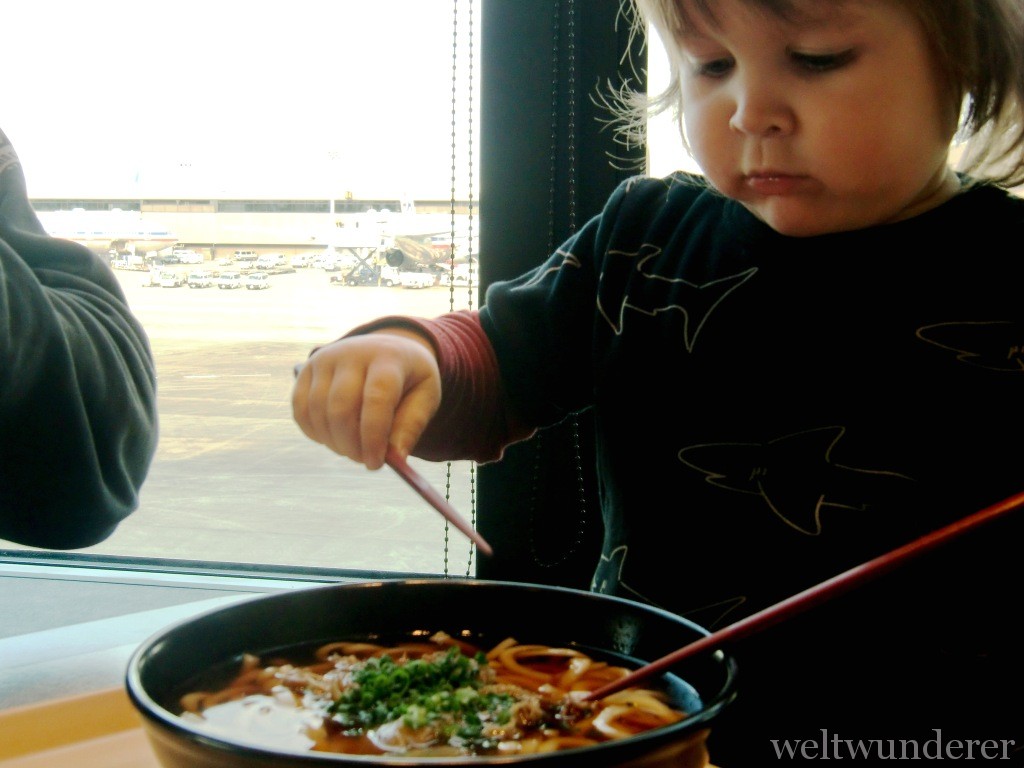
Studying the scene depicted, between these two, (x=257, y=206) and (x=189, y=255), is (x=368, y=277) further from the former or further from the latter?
(x=189, y=255)

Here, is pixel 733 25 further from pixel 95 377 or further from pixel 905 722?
pixel 95 377

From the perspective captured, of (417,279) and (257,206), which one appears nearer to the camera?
(417,279)

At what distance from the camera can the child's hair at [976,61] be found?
2.66ft

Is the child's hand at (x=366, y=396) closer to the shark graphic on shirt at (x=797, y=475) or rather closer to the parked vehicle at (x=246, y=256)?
the shark graphic on shirt at (x=797, y=475)

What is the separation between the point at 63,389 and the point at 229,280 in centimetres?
107

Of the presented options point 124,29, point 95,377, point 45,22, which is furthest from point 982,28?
point 45,22

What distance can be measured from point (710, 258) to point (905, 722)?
1.56 feet

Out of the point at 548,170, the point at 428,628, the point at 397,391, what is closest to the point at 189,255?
the point at 548,170

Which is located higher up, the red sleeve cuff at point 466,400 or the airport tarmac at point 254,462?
the red sleeve cuff at point 466,400

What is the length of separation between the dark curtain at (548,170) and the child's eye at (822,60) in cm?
99

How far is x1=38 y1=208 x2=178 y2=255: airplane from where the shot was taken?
2.26 metres

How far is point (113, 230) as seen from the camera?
228cm

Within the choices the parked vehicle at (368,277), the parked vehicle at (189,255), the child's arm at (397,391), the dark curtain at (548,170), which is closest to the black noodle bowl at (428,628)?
the child's arm at (397,391)

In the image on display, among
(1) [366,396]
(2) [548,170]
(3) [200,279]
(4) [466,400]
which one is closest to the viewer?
(1) [366,396]
